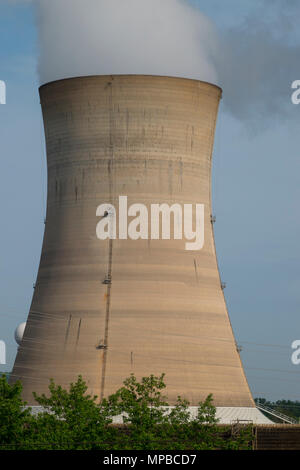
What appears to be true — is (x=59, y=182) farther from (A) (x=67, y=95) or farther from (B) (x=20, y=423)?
(B) (x=20, y=423)

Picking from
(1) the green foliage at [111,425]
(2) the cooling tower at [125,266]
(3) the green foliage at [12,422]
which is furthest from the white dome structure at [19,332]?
(3) the green foliage at [12,422]

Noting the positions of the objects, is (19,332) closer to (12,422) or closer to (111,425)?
(111,425)

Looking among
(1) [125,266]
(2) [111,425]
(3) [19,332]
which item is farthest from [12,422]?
(3) [19,332]

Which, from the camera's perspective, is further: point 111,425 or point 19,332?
point 19,332

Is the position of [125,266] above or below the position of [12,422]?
above

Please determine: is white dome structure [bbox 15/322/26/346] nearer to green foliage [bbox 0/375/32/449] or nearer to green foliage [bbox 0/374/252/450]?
green foliage [bbox 0/374/252/450]

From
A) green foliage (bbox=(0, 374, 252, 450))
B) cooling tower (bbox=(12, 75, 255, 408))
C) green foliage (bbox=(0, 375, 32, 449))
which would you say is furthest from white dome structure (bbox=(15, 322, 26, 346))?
green foliage (bbox=(0, 375, 32, 449))

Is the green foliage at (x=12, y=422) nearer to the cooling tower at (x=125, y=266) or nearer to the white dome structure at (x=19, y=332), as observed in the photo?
the cooling tower at (x=125, y=266)
